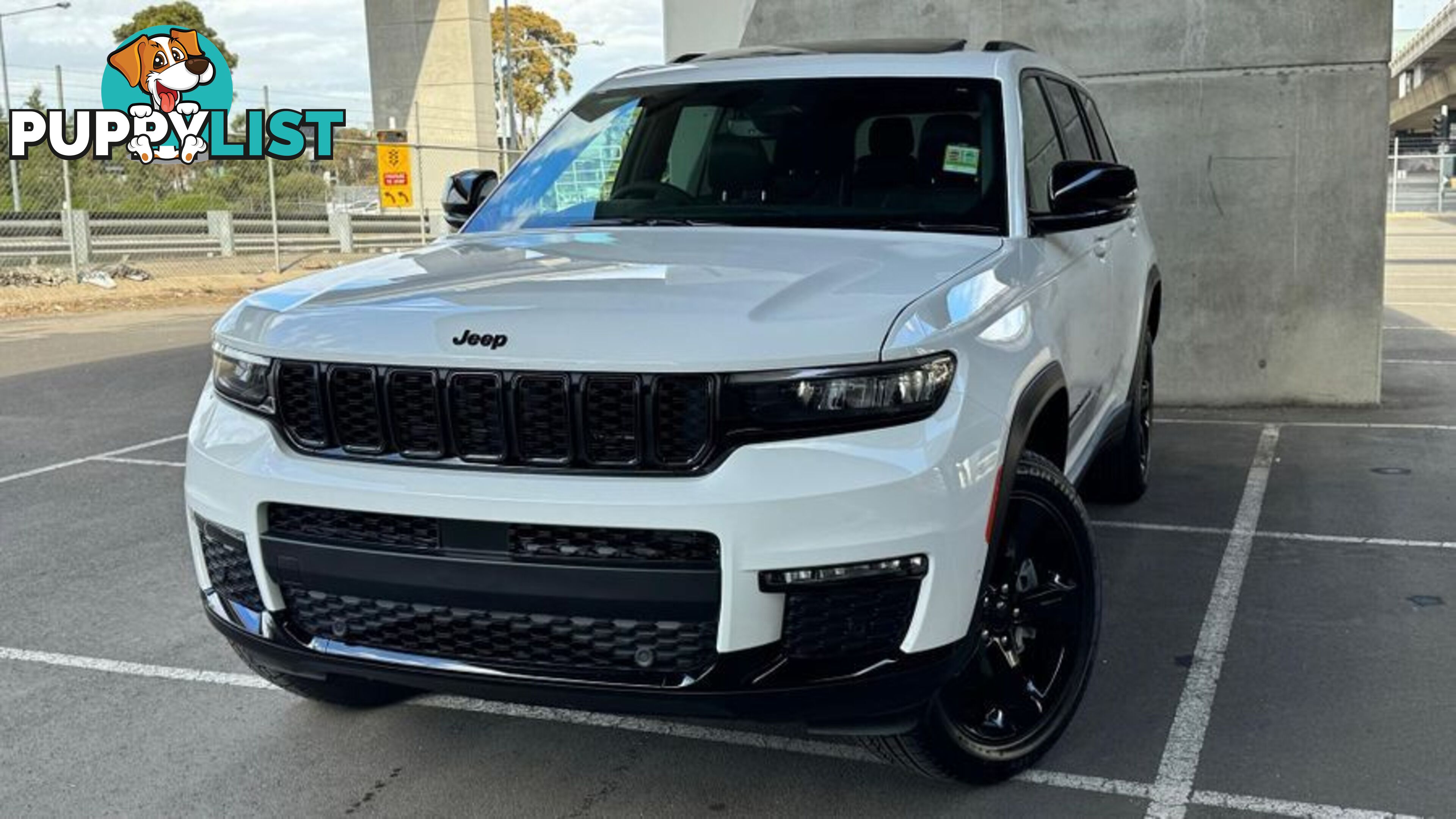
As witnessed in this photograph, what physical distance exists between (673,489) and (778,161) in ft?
6.11

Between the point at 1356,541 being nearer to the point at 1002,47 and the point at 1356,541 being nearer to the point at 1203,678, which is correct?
the point at 1203,678

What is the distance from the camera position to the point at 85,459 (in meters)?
7.80

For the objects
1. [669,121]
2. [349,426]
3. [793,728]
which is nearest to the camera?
[349,426]

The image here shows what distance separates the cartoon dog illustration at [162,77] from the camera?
88.6 feet

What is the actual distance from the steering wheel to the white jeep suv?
2.14 feet

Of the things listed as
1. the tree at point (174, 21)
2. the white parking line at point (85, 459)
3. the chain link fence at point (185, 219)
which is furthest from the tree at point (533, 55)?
the white parking line at point (85, 459)

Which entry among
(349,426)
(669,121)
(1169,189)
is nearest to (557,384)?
(349,426)

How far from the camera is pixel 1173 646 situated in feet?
14.4

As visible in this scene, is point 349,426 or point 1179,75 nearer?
point 349,426

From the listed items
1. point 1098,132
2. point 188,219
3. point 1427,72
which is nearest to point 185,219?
point 188,219

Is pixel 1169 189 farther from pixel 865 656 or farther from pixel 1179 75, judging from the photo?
pixel 865 656

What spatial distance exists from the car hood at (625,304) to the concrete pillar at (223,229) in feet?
78.8

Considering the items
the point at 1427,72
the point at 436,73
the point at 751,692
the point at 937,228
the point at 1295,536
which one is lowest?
the point at 1295,536

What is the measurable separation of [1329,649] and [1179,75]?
5249 millimetres
